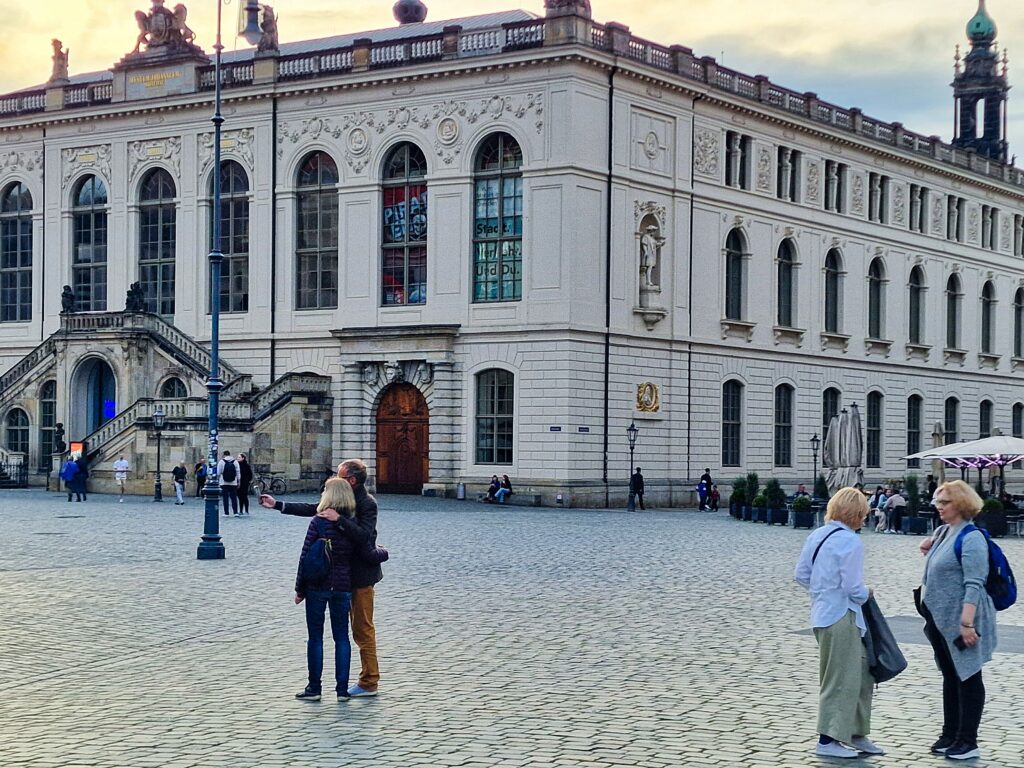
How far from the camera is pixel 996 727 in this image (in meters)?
13.2

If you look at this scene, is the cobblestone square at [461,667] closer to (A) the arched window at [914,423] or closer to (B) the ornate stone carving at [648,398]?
(B) the ornate stone carving at [648,398]

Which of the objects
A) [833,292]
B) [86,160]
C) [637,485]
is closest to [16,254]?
[86,160]

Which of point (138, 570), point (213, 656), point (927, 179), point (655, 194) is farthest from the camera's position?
point (927, 179)

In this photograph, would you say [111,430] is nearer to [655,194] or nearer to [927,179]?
[655,194]

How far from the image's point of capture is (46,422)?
2490 inches

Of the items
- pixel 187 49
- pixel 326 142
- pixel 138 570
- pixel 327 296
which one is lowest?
pixel 138 570

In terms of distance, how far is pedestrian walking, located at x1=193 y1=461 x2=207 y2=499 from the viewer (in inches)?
2012

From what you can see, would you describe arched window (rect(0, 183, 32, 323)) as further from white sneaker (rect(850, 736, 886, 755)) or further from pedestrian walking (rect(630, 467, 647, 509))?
white sneaker (rect(850, 736, 886, 755))

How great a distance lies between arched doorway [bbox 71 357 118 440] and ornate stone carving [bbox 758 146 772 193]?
2445 cm

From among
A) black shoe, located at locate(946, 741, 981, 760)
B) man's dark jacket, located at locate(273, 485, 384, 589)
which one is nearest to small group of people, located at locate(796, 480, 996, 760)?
black shoe, located at locate(946, 741, 981, 760)

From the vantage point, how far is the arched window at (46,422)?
6294 cm

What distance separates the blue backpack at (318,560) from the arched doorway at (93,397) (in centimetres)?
4939

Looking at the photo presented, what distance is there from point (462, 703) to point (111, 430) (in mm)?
43663

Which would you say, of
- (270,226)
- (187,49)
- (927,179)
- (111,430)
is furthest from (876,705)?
(927,179)
